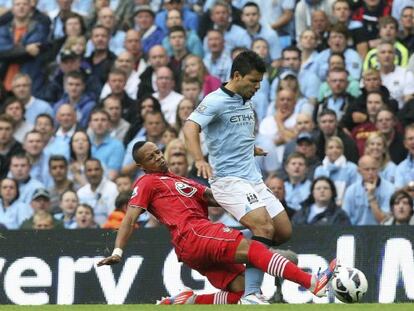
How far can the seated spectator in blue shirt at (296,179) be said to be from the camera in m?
17.1

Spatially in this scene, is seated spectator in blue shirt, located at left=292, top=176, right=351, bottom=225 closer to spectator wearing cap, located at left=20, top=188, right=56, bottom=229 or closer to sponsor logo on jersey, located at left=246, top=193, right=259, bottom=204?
spectator wearing cap, located at left=20, top=188, right=56, bottom=229

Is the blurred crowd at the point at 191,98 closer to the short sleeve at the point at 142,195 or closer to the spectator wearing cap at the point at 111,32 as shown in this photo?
the spectator wearing cap at the point at 111,32

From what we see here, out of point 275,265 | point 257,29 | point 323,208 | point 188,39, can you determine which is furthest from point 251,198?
point 188,39

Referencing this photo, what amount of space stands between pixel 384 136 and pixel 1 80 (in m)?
5.87

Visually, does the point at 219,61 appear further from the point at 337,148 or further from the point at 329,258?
the point at 329,258

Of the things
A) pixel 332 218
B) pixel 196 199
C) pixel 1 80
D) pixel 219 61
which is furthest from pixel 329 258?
pixel 1 80

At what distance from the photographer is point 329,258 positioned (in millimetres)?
15031

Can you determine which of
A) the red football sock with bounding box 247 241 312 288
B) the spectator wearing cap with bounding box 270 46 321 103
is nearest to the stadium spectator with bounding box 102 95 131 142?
the spectator wearing cap with bounding box 270 46 321 103

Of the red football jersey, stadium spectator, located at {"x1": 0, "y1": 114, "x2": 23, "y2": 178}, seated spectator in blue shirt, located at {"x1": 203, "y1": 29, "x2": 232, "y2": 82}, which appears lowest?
the red football jersey

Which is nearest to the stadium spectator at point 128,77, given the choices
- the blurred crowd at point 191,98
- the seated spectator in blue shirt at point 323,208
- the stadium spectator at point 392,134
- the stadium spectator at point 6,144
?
the blurred crowd at point 191,98

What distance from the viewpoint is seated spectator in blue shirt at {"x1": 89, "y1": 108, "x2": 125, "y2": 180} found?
18.5 meters

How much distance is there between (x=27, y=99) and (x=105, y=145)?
1.63 metres

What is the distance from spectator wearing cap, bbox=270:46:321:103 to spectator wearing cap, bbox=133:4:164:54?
6.61 ft
